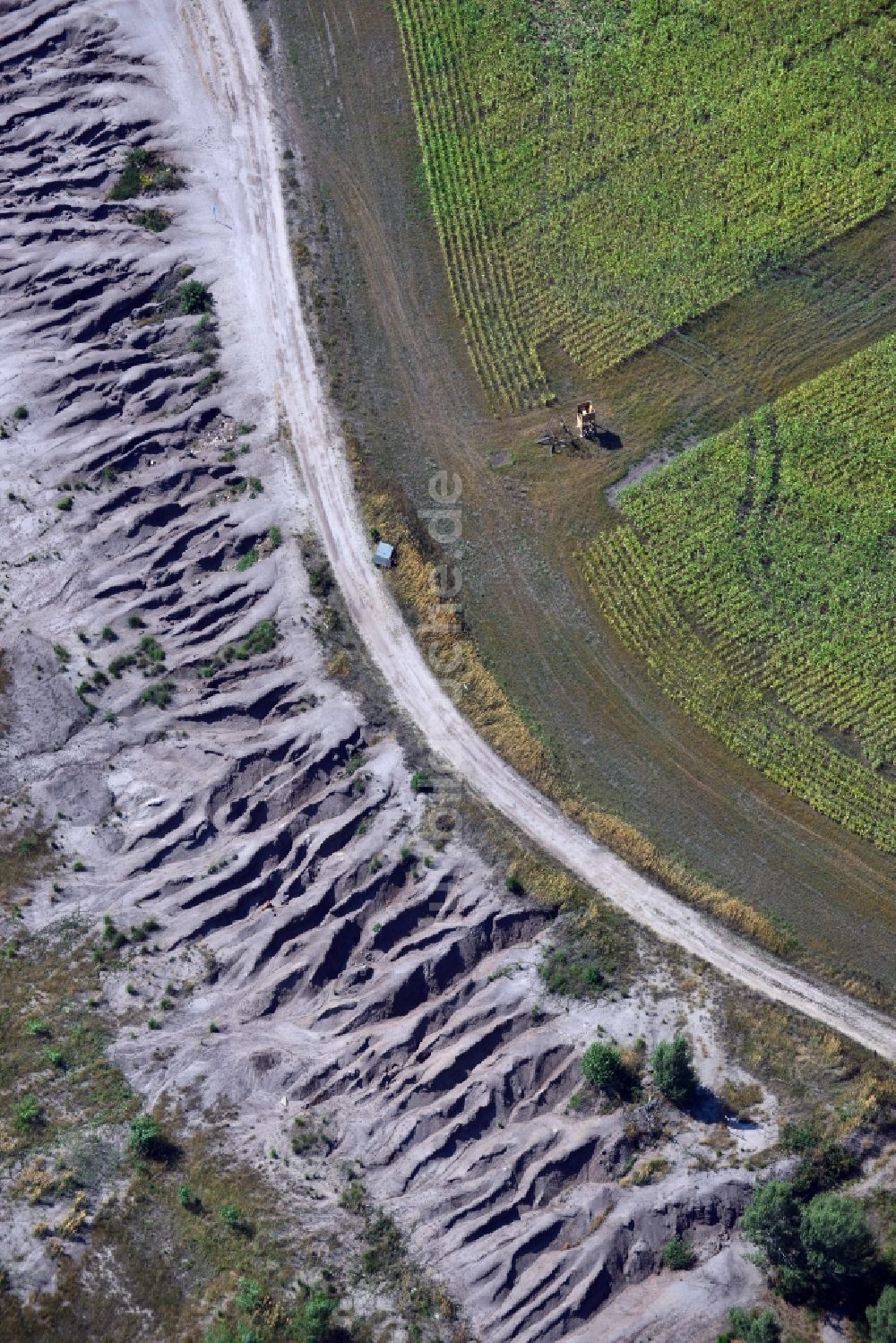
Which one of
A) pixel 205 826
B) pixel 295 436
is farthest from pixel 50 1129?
pixel 295 436

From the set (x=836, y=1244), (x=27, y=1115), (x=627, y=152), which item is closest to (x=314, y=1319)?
(x=27, y=1115)

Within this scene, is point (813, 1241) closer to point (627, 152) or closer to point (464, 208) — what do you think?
point (464, 208)

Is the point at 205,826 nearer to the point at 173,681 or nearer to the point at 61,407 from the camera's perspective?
the point at 173,681

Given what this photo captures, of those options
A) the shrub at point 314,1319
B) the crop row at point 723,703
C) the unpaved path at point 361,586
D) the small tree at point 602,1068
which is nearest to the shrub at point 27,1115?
the shrub at point 314,1319

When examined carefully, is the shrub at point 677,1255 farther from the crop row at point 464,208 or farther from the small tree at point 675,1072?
the crop row at point 464,208

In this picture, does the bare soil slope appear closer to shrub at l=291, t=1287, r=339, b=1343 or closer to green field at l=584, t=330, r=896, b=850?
shrub at l=291, t=1287, r=339, b=1343

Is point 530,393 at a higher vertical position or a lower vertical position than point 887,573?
higher
